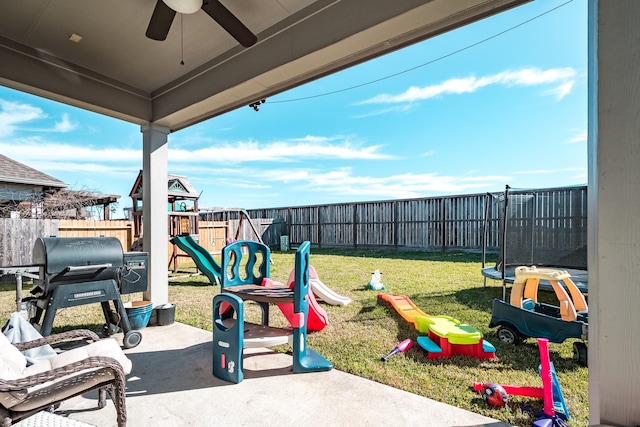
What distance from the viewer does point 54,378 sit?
4.75 ft

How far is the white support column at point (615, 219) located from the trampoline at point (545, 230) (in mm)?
3549

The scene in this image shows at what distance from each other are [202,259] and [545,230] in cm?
664

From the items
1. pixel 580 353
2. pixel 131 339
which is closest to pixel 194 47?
pixel 131 339

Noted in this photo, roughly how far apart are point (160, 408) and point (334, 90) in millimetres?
4495

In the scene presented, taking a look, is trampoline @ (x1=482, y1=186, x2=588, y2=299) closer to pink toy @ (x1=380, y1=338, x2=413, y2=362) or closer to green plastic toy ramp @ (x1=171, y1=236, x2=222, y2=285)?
pink toy @ (x1=380, y1=338, x2=413, y2=362)

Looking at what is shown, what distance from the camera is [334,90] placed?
15.9 ft

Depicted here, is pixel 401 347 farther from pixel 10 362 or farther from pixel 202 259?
pixel 202 259

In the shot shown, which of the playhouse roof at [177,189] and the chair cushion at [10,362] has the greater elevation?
the playhouse roof at [177,189]

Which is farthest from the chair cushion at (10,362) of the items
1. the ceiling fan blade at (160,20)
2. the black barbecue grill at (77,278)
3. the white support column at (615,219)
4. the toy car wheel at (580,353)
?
the toy car wheel at (580,353)

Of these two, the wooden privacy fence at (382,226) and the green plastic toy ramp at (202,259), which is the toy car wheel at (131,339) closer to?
the green plastic toy ramp at (202,259)

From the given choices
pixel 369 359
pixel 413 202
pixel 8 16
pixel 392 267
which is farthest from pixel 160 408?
pixel 413 202

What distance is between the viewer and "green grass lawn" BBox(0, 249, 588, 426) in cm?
218

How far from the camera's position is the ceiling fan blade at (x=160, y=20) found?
2049 mm

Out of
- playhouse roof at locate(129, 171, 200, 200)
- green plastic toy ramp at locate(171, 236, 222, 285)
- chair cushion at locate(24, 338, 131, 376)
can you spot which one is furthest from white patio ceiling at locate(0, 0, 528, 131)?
playhouse roof at locate(129, 171, 200, 200)
